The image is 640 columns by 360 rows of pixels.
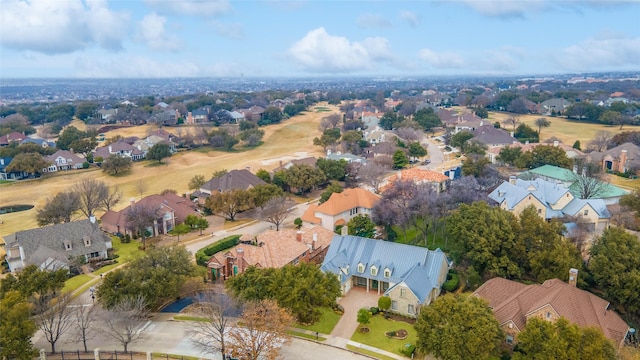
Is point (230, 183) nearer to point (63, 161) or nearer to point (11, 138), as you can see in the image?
point (63, 161)

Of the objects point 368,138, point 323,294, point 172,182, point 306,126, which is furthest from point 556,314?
point 306,126

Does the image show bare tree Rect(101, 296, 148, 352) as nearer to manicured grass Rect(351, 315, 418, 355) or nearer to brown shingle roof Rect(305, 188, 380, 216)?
manicured grass Rect(351, 315, 418, 355)

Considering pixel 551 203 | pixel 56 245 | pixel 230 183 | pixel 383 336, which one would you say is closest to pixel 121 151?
pixel 230 183

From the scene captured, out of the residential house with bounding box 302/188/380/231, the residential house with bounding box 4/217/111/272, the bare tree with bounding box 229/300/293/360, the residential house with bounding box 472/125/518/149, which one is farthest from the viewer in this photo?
the residential house with bounding box 472/125/518/149

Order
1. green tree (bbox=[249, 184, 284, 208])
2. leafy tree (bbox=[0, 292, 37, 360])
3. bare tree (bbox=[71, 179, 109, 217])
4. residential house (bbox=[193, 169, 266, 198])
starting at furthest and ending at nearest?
residential house (bbox=[193, 169, 266, 198]), green tree (bbox=[249, 184, 284, 208]), bare tree (bbox=[71, 179, 109, 217]), leafy tree (bbox=[0, 292, 37, 360])

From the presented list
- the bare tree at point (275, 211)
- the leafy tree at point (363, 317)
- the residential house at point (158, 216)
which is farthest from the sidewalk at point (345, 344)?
the residential house at point (158, 216)

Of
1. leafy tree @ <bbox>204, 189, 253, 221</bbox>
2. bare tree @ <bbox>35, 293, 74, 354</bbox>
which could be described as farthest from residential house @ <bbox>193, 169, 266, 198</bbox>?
bare tree @ <bbox>35, 293, 74, 354</bbox>

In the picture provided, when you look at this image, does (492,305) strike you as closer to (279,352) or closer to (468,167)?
(279,352)
